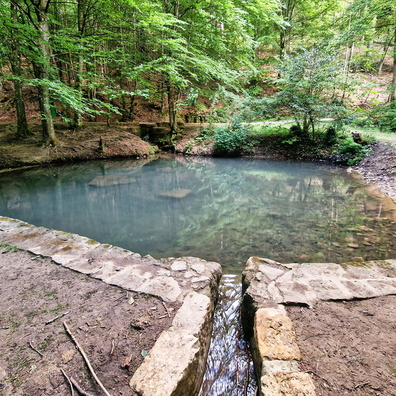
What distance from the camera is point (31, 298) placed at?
186 centimetres

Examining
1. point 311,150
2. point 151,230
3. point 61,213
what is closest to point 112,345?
point 151,230

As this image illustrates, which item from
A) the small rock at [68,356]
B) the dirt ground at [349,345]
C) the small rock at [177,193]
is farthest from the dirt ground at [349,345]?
the small rock at [177,193]

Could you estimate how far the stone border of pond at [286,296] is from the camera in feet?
4.22

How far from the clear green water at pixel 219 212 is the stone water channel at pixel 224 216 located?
0.02 m

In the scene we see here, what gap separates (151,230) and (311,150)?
27.6 feet

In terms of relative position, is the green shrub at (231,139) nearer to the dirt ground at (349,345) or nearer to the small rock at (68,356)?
the dirt ground at (349,345)

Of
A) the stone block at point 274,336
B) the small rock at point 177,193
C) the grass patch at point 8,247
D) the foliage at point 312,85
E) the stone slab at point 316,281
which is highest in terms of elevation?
the foliage at point 312,85

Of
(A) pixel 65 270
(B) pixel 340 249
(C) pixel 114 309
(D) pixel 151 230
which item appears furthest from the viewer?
(D) pixel 151 230

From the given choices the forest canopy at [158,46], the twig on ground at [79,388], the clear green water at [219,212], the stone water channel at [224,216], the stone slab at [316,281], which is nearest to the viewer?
the twig on ground at [79,388]

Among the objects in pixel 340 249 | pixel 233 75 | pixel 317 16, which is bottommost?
pixel 340 249

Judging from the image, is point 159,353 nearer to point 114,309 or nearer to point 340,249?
point 114,309

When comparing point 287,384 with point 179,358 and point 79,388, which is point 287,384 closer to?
point 179,358

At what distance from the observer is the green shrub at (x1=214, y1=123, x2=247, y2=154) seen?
10.9 meters

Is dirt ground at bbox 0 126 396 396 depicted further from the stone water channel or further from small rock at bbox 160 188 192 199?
small rock at bbox 160 188 192 199
